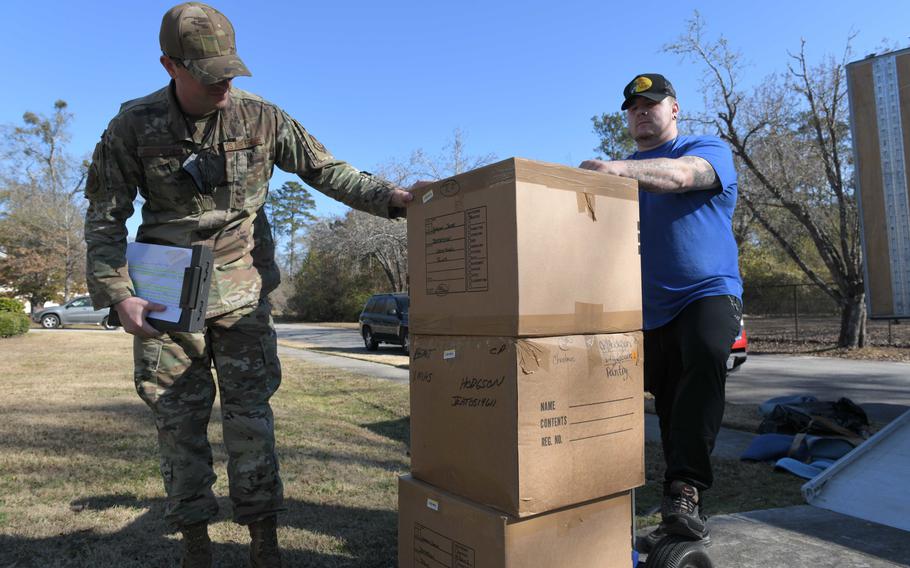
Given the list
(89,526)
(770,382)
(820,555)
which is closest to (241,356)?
(89,526)

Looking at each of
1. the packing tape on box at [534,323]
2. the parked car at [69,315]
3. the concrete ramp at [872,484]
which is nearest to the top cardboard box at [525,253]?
the packing tape on box at [534,323]

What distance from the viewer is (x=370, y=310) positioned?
1761 centimetres

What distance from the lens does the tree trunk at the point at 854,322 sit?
46.3ft

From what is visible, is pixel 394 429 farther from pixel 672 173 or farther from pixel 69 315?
pixel 69 315

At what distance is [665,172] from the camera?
199cm

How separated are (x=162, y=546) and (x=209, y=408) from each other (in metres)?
0.71

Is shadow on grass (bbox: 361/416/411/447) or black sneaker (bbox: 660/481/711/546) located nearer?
black sneaker (bbox: 660/481/711/546)

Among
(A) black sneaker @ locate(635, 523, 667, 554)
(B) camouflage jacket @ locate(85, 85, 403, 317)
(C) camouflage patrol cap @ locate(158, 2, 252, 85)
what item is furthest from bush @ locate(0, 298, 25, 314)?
(A) black sneaker @ locate(635, 523, 667, 554)

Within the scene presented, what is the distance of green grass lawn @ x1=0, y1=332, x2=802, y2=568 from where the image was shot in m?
2.49

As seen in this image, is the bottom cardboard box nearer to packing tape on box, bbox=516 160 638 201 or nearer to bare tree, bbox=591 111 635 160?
packing tape on box, bbox=516 160 638 201

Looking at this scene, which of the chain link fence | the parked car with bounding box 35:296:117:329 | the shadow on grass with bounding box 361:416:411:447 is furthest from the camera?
the parked car with bounding box 35:296:117:329

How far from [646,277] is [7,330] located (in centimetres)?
1967

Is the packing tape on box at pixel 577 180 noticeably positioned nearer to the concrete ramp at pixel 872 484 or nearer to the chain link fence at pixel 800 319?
the concrete ramp at pixel 872 484

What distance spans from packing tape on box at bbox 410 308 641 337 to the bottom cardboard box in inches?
18.8
